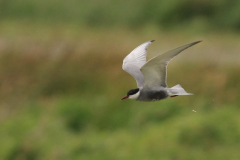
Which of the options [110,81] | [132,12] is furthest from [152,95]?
[132,12]

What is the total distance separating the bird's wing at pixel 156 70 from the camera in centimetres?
394

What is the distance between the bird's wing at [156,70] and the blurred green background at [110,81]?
260cm

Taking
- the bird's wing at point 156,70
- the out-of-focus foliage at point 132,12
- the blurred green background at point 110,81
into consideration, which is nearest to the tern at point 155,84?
the bird's wing at point 156,70

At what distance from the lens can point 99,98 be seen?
8.16m

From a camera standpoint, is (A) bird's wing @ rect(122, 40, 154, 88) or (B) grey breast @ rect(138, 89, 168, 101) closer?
(B) grey breast @ rect(138, 89, 168, 101)

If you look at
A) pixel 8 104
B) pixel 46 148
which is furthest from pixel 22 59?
pixel 46 148

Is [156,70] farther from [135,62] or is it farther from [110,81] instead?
[110,81]

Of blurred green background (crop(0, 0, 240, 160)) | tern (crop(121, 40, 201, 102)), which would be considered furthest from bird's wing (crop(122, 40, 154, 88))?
blurred green background (crop(0, 0, 240, 160))

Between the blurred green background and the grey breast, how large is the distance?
2533mm

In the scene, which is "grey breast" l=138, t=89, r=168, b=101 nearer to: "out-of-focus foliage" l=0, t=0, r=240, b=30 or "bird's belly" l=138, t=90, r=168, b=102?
"bird's belly" l=138, t=90, r=168, b=102

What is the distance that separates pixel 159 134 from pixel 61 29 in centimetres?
349

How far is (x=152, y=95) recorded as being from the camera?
423cm

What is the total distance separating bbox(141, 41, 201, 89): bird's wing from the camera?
3.94 meters

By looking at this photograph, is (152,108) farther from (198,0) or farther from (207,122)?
(198,0)
